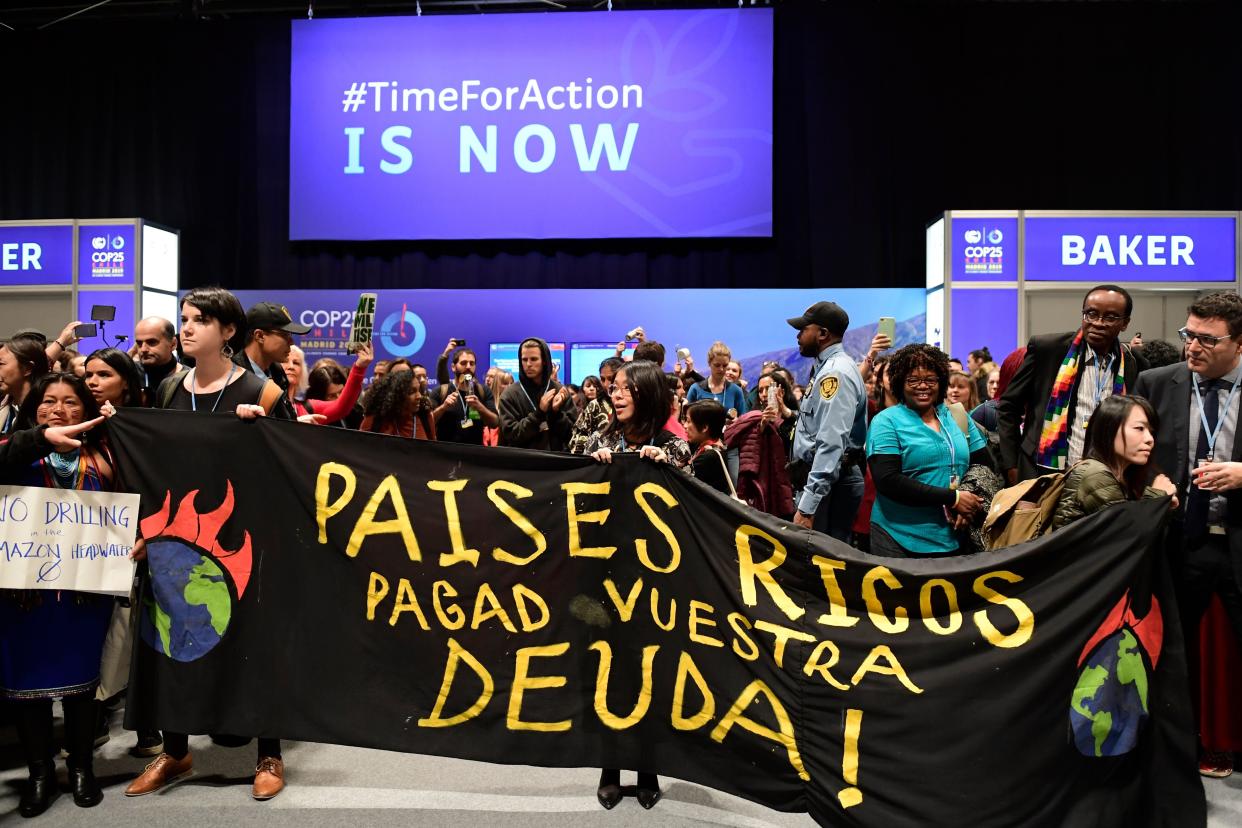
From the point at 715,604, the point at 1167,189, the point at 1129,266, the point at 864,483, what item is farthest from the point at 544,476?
the point at 1167,189

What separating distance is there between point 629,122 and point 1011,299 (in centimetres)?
492

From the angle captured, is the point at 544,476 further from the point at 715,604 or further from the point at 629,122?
the point at 629,122

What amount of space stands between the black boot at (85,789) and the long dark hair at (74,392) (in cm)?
110

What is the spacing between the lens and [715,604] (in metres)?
2.92

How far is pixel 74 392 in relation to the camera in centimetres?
321

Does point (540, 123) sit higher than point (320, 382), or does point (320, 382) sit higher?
point (540, 123)

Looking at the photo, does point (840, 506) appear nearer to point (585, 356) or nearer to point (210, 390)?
point (210, 390)

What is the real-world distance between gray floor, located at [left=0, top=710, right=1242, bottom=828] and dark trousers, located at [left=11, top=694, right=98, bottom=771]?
0.51 ft

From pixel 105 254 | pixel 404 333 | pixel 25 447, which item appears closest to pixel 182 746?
pixel 25 447

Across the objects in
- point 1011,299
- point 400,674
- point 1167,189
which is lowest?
point 400,674

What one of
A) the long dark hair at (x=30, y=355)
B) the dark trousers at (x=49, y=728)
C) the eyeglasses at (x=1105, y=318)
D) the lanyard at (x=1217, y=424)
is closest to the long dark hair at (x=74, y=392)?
the long dark hair at (x=30, y=355)

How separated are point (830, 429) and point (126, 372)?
281cm

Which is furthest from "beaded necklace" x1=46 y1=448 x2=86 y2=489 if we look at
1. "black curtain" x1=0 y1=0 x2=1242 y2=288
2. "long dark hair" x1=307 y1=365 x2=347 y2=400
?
"black curtain" x1=0 y1=0 x2=1242 y2=288

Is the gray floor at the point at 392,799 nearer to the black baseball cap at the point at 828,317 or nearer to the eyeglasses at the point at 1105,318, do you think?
the eyeglasses at the point at 1105,318
